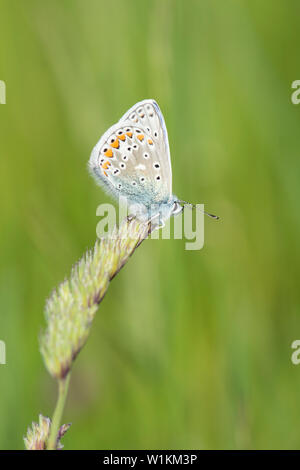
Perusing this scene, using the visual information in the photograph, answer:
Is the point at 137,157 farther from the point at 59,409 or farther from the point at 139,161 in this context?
the point at 59,409

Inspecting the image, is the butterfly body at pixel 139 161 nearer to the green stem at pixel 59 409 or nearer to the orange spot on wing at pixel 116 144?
the orange spot on wing at pixel 116 144

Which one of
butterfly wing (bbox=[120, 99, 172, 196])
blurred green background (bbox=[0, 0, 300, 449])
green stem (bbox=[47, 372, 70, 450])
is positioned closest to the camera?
green stem (bbox=[47, 372, 70, 450])

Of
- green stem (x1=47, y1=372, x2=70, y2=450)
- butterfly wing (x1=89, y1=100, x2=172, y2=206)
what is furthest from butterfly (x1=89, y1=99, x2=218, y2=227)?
green stem (x1=47, y1=372, x2=70, y2=450)

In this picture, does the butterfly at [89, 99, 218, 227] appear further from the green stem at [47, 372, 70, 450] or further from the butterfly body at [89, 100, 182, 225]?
the green stem at [47, 372, 70, 450]

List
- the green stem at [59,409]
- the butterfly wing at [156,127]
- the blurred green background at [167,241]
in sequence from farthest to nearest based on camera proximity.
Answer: the blurred green background at [167,241]
the butterfly wing at [156,127]
the green stem at [59,409]

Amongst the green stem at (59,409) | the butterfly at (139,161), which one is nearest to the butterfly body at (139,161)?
the butterfly at (139,161)

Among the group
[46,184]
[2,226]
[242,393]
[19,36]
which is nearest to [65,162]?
[46,184]
